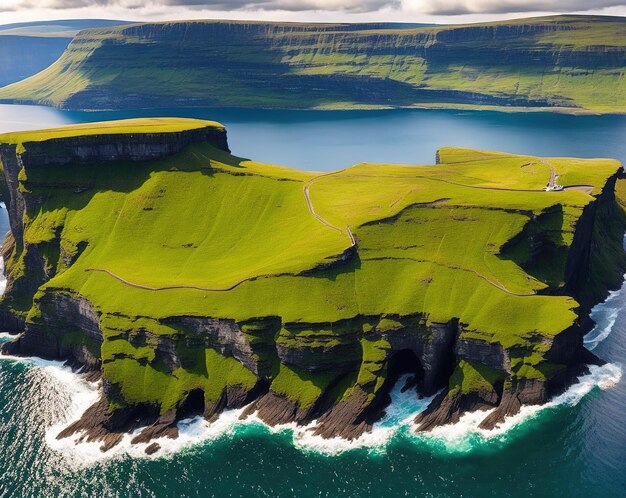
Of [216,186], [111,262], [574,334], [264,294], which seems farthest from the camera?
[216,186]

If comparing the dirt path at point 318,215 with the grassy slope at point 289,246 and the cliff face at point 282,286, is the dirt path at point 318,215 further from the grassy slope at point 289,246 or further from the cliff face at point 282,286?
the grassy slope at point 289,246

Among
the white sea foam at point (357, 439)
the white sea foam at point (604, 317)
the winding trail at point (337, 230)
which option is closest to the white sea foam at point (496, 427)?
the white sea foam at point (357, 439)

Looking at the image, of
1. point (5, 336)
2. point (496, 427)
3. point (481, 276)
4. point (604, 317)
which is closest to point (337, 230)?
point (481, 276)

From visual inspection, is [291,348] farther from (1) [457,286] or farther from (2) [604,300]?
(2) [604,300]

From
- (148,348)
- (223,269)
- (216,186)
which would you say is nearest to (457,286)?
(223,269)

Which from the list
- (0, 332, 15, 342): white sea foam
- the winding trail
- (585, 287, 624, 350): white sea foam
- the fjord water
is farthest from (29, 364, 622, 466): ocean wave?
(0, 332, 15, 342): white sea foam

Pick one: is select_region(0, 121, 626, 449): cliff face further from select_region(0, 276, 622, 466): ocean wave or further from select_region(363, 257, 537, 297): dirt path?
select_region(0, 276, 622, 466): ocean wave
